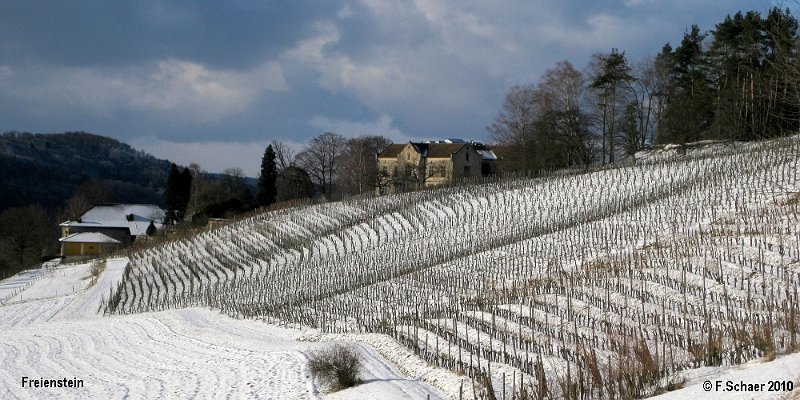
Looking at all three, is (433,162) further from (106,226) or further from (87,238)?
(106,226)

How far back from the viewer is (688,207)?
70.2 ft

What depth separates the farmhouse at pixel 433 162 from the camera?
218 ft

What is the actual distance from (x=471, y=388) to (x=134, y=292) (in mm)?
25092

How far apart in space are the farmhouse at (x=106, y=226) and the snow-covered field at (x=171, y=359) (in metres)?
47.5

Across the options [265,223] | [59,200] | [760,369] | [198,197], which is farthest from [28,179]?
[760,369]

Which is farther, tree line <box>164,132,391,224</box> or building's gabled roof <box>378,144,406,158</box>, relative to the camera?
building's gabled roof <box>378,144,406,158</box>

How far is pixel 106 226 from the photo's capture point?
8000 centimetres

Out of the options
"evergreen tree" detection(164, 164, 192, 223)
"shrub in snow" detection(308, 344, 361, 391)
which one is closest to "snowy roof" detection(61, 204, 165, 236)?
"evergreen tree" detection(164, 164, 192, 223)

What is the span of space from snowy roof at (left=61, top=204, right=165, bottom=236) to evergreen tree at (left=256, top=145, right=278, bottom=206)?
61.3 ft

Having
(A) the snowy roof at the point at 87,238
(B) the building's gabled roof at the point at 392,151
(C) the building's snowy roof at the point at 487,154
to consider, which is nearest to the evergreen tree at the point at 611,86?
(C) the building's snowy roof at the point at 487,154

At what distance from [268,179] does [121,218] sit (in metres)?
26.7

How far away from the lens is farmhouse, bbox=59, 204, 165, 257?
69.9m

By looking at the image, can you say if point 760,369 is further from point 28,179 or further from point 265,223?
point 28,179

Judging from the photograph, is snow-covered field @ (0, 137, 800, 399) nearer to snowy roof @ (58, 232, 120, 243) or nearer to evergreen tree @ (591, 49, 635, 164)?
evergreen tree @ (591, 49, 635, 164)
